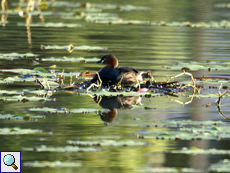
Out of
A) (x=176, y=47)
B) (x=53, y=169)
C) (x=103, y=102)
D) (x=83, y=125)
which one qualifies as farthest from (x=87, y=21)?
(x=53, y=169)

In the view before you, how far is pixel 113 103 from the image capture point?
23.4 ft

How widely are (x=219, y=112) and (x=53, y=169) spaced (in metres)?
2.72

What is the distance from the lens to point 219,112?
6.62 m

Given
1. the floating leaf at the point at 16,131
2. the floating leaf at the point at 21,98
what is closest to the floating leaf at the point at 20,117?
the floating leaf at the point at 16,131

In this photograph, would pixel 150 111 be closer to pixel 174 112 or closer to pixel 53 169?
pixel 174 112

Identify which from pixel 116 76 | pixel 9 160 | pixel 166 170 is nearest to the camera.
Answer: pixel 166 170

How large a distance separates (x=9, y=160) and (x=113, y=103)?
8.59 feet

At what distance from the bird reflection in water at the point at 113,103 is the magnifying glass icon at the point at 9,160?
167 cm

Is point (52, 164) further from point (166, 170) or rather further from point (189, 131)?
point (189, 131)

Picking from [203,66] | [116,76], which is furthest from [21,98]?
[203,66]

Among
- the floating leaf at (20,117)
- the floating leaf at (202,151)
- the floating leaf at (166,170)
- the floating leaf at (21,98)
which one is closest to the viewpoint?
the floating leaf at (166,170)

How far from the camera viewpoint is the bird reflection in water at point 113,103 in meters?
6.43

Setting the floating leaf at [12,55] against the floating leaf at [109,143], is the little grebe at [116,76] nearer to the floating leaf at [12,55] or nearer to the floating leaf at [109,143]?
the floating leaf at [12,55]

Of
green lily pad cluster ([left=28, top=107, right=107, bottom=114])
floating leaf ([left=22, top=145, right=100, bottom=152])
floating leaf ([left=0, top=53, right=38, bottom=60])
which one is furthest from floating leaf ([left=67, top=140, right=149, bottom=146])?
floating leaf ([left=0, top=53, right=38, bottom=60])
